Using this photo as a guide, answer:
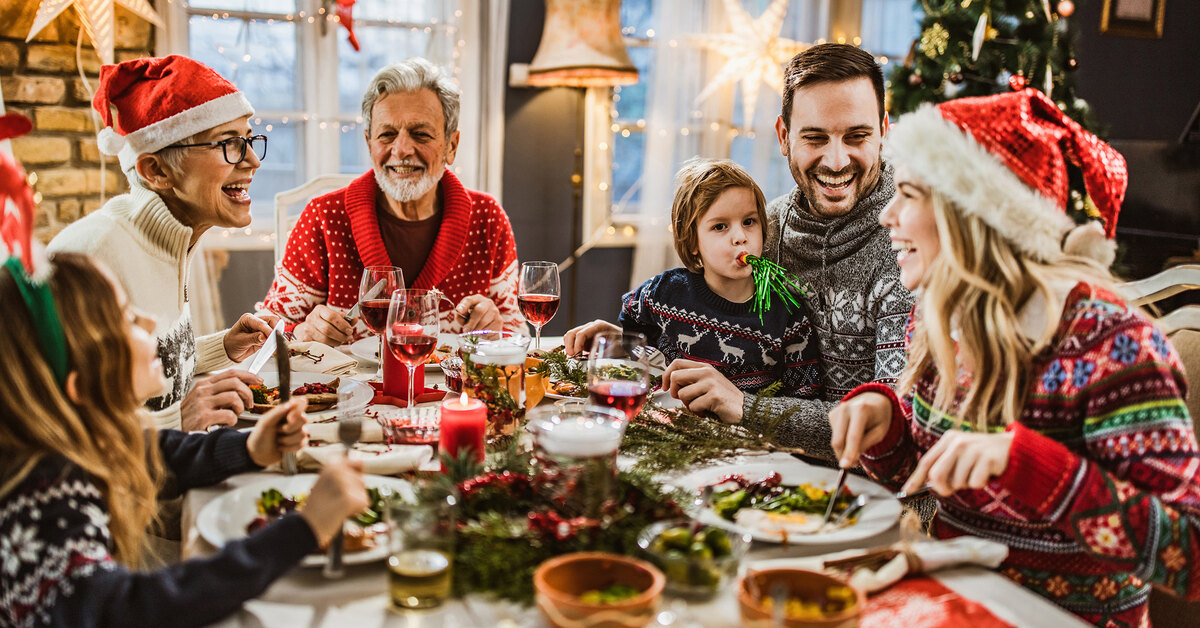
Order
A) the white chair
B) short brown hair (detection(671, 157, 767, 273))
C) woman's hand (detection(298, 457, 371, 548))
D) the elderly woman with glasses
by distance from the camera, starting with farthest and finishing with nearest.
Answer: the white chair < short brown hair (detection(671, 157, 767, 273)) < the elderly woman with glasses < woman's hand (detection(298, 457, 371, 548))

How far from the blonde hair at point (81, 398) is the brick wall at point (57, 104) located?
2.78 meters

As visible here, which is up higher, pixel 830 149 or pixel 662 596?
pixel 830 149

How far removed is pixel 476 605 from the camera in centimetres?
100

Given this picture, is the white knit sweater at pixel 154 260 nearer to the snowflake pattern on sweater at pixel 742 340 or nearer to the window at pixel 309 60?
the snowflake pattern on sweater at pixel 742 340

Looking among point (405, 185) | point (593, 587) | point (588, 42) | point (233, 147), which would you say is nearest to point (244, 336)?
point (233, 147)

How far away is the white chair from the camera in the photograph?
3.18 metres

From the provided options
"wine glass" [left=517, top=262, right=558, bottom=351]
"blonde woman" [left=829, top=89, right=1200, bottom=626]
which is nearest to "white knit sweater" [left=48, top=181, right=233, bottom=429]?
"wine glass" [left=517, top=262, right=558, bottom=351]

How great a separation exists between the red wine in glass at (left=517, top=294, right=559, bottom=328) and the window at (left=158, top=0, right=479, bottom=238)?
2526 mm

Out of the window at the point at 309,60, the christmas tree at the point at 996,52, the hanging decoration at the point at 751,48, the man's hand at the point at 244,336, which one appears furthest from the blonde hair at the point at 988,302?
the hanging decoration at the point at 751,48

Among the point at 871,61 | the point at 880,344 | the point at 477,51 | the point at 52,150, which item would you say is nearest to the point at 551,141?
the point at 477,51

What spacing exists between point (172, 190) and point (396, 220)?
3.08ft

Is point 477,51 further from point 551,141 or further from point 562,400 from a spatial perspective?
point 562,400

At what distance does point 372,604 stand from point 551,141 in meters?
3.96

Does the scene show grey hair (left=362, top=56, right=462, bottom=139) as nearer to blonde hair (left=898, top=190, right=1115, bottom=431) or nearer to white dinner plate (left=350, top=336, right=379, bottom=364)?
white dinner plate (left=350, top=336, right=379, bottom=364)
